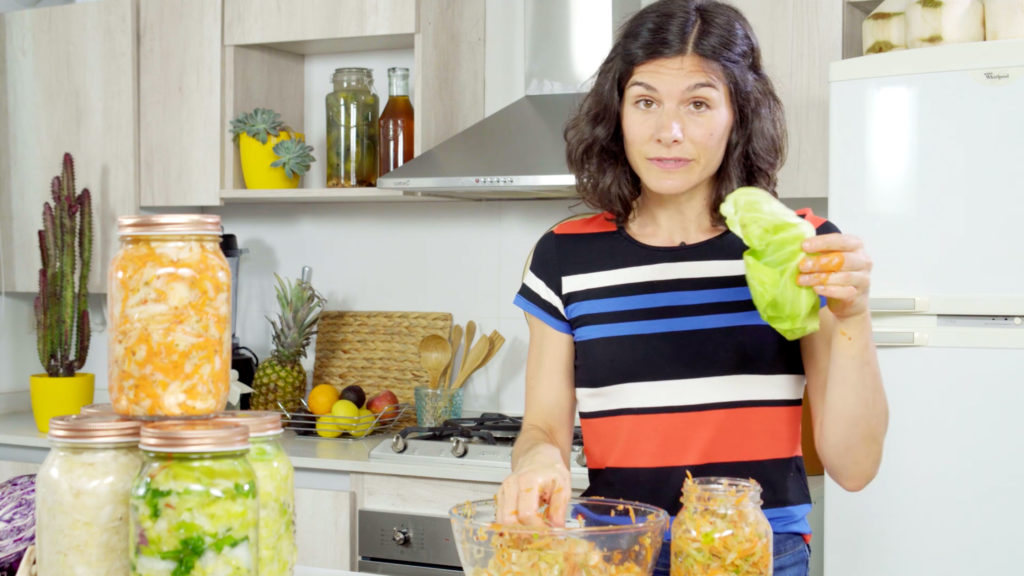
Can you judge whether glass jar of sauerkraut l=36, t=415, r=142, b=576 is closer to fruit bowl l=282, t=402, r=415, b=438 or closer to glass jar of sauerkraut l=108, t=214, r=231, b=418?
glass jar of sauerkraut l=108, t=214, r=231, b=418

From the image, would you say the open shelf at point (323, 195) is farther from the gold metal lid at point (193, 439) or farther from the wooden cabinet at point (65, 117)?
the gold metal lid at point (193, 439)

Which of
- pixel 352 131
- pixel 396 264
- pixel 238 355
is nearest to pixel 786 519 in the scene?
pixel 352 131

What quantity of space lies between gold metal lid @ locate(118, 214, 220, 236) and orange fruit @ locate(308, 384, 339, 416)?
1958 mm

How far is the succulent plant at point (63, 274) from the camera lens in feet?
9.32

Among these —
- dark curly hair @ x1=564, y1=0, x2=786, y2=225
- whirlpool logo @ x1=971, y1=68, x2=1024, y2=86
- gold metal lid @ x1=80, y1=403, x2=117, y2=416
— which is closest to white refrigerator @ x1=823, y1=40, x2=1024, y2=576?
whirlpool logo @ x1=971, y1=68, x2=1024, y2=86

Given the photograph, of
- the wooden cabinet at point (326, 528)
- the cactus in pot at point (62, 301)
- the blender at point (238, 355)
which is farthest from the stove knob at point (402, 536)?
the cactus in pot at point (62, 301)

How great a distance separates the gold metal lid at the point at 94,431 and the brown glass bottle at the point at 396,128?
196cm

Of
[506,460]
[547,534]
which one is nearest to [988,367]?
[506,460]

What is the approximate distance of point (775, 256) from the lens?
3.23ft

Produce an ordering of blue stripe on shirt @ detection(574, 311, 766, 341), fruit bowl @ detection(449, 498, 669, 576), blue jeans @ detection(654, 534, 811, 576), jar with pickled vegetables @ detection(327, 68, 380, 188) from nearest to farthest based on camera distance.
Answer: fruit bowl @ detection(449, 498, 669, 576)
blue jeans @ detection(654, 534, 811, 576)
blue stripe on shirt @ detection(574, 311, 766, 341)
jar with pickled vegetables @ detection(327, 68, 380, 188)

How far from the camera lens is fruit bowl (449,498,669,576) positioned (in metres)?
0.88

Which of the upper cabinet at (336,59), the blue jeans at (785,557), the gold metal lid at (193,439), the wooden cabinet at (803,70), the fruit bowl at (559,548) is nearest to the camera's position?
the gold metal lid at (193,439)

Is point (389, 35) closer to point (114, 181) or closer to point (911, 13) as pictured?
point (114, 181)

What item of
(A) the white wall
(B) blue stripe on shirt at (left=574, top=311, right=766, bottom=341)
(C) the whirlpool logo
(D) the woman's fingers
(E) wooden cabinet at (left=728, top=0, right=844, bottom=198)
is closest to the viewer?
(D) the woman's fingers
